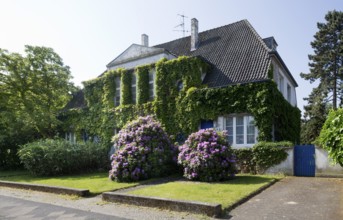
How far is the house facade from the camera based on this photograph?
15.7 m

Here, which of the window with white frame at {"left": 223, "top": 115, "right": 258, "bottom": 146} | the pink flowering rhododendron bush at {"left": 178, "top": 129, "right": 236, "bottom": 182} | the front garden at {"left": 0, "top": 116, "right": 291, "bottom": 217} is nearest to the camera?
the front garden at {"left": 0, "top": 116, "right": 291, "bottom": 217}

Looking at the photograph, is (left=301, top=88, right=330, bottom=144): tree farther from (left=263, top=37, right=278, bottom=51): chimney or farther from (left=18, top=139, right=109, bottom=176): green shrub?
(left=18, top=139, right=109, bottom=176): green shrub

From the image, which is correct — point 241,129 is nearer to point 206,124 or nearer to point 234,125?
point 234,125

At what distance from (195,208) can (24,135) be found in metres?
17.3

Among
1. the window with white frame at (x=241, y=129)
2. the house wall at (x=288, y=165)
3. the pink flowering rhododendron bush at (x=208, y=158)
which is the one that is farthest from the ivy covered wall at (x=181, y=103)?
the pink flowering rhododendron bush at (x=208, y=158)

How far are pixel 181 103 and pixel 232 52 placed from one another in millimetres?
4899

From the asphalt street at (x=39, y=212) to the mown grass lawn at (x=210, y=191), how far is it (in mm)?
2079

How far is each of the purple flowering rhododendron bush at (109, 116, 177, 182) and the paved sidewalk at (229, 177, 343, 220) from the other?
502 centimetres

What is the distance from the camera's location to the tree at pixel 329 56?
35906 mm

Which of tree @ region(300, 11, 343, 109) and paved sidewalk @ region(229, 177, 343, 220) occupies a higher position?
tree @ region(300, 11, 343, 109)

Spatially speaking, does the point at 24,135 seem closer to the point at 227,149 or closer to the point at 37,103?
the point at 37,103

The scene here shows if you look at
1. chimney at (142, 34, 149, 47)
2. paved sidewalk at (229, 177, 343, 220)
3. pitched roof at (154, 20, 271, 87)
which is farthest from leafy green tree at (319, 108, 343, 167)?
chimney at (142, 34, 149, 47)

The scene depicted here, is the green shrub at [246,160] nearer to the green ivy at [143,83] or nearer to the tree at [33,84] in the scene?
the green ivy at [143,83]

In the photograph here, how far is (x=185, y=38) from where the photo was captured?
78.5 feet
